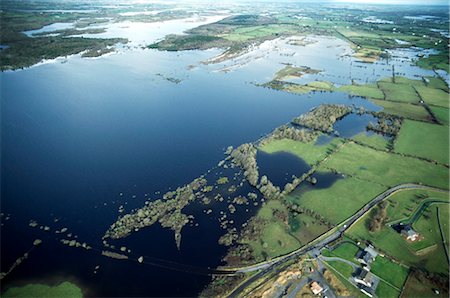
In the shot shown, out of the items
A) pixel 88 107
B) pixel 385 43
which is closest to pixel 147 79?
pixel 88 107

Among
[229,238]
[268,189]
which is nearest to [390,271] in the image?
[229,238]

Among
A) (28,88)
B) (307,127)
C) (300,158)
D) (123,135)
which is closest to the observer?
(300,158)

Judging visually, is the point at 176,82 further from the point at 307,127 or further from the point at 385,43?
the point at 385,43

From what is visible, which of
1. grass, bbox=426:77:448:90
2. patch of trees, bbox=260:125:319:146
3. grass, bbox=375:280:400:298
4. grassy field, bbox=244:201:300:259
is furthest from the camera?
grass, bbox=426:77:448:90

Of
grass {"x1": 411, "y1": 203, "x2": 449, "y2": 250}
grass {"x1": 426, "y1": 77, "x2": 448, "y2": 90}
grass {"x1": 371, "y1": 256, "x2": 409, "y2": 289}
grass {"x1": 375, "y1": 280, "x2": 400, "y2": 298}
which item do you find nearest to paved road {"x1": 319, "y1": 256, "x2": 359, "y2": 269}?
grass {"x1": 371, "y1": 256, "x2": 409, "y2": 289}

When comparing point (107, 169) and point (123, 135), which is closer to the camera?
point (107, 169)

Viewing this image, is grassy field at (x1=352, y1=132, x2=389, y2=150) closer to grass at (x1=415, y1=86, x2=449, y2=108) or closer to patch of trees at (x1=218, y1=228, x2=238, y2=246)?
grass at (x1=415, y1=86, x2=449, y2=108)

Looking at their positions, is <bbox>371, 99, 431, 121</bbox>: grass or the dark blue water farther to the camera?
<bbox>371, 99, 431, 121</bbox>: grass
